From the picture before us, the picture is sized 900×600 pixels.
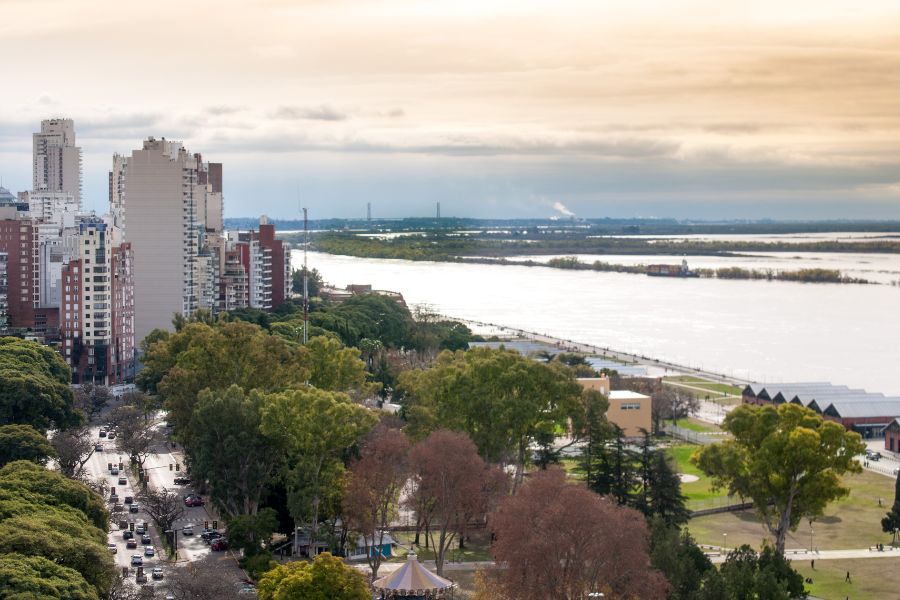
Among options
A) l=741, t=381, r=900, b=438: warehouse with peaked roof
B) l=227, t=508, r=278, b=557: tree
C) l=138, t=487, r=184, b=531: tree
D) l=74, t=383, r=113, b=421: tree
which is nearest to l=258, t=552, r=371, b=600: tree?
l=227, t=508, r=278, b=557: tree

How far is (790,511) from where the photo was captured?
70.5ft

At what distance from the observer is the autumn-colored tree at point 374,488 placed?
1948 cm

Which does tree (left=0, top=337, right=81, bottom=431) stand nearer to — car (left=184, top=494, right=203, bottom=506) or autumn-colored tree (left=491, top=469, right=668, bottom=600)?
car (left=184, top=494, right=203, bottom=506)

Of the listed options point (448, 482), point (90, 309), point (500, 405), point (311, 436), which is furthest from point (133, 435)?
point (90, 309)

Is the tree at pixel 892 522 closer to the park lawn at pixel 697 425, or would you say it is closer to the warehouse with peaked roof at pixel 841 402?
the warehouse with peaked roof at pixel 841 402

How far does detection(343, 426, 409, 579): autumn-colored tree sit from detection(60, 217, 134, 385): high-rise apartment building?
67.7 ft

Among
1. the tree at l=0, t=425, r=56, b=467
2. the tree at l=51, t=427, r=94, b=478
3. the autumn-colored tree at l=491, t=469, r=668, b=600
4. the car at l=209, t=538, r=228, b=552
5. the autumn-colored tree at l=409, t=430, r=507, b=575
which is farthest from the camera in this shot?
the tree at l=51, t=427, r=94, b=478

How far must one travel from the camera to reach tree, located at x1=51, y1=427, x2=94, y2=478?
77.8ft

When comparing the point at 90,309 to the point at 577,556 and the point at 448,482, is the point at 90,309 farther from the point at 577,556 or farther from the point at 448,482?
the point at 577,556

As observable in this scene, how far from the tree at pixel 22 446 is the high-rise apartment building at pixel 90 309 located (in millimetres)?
15999

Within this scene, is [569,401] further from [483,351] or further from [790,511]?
[790,511]

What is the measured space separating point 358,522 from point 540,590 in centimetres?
517

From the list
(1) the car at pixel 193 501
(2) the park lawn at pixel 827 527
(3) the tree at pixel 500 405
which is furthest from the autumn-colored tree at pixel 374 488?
(2) the park lawn at pixel 827 527

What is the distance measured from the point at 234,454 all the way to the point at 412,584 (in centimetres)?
536
